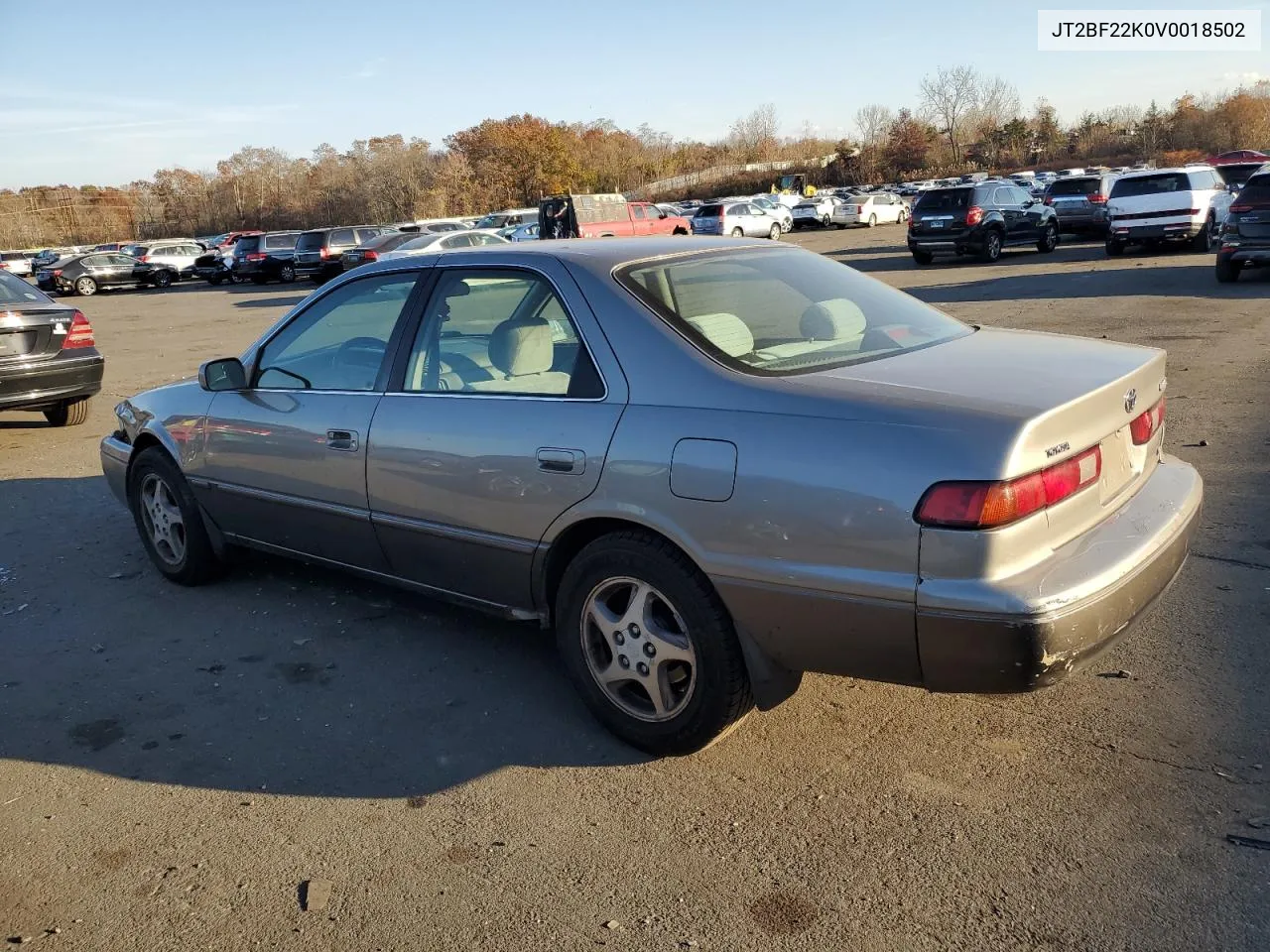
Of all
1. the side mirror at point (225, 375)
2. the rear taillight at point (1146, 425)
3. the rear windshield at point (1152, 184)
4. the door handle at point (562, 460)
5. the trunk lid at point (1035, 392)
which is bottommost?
the rear taillight at point (1146, 425)

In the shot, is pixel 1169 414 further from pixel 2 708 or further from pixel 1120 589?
pixel 2 708

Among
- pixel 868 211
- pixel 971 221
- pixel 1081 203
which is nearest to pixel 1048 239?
pixel 1081 203

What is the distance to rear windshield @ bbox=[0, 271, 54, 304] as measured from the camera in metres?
9.39

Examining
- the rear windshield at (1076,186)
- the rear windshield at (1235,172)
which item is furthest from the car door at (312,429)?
the rear windshield at (1235,172)

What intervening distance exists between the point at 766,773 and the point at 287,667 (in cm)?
209

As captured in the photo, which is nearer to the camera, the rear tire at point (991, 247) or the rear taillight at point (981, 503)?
the rear taillight at point (981, 503)

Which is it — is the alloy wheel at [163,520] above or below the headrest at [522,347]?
below

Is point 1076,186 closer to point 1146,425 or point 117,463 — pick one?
point 1146,425


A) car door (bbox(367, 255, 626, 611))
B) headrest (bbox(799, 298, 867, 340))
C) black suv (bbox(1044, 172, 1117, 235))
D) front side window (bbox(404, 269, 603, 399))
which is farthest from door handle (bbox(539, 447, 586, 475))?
black suv (bbox(1044, 172, 1117, 235))

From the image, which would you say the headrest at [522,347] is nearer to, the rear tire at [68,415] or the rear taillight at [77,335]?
the rear taillight at [77,335]

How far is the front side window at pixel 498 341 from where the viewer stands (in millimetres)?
3641

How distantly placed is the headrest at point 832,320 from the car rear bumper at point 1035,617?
1.12 metres

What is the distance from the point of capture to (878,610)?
2834 millimetres

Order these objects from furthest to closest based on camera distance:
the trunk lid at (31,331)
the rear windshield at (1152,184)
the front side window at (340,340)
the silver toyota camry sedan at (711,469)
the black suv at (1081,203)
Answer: the black suv at (1081,203) → the rear windshield at (1152,184) → the trunk lid at (31,331) → the front side window at (340,340) → the silver toyota camry sedan at (711,469)
